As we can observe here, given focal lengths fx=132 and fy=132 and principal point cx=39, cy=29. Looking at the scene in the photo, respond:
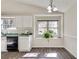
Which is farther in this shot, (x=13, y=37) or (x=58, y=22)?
(x=58, y=22)

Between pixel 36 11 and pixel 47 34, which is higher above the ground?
pixel 36 11

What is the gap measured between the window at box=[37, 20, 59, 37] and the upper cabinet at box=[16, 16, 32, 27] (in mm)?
755

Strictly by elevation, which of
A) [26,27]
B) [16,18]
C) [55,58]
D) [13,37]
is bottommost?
[55,58]

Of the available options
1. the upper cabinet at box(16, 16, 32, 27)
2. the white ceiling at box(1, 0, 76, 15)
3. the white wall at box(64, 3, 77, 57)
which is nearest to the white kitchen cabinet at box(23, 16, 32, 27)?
the upper cabinet at box(16, 16, 32, 27)

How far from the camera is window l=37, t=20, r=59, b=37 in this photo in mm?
8867

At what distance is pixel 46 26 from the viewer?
8930 millimetres

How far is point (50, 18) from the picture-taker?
28.7 ft

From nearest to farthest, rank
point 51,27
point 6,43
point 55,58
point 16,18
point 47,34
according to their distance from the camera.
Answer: point 55,58 → point 47,34 → point 6,43 → point 16,18 → point 51,27

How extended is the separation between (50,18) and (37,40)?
1689 mm

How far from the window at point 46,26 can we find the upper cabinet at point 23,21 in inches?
29.7

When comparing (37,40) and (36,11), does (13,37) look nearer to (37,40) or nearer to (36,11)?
(37,40)

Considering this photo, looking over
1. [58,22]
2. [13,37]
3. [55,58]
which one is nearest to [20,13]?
[13,37]

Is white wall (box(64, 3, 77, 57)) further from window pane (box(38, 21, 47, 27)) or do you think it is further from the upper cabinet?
the upper cabinet

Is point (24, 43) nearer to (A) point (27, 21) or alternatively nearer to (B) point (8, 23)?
(A) point (27, 21)
